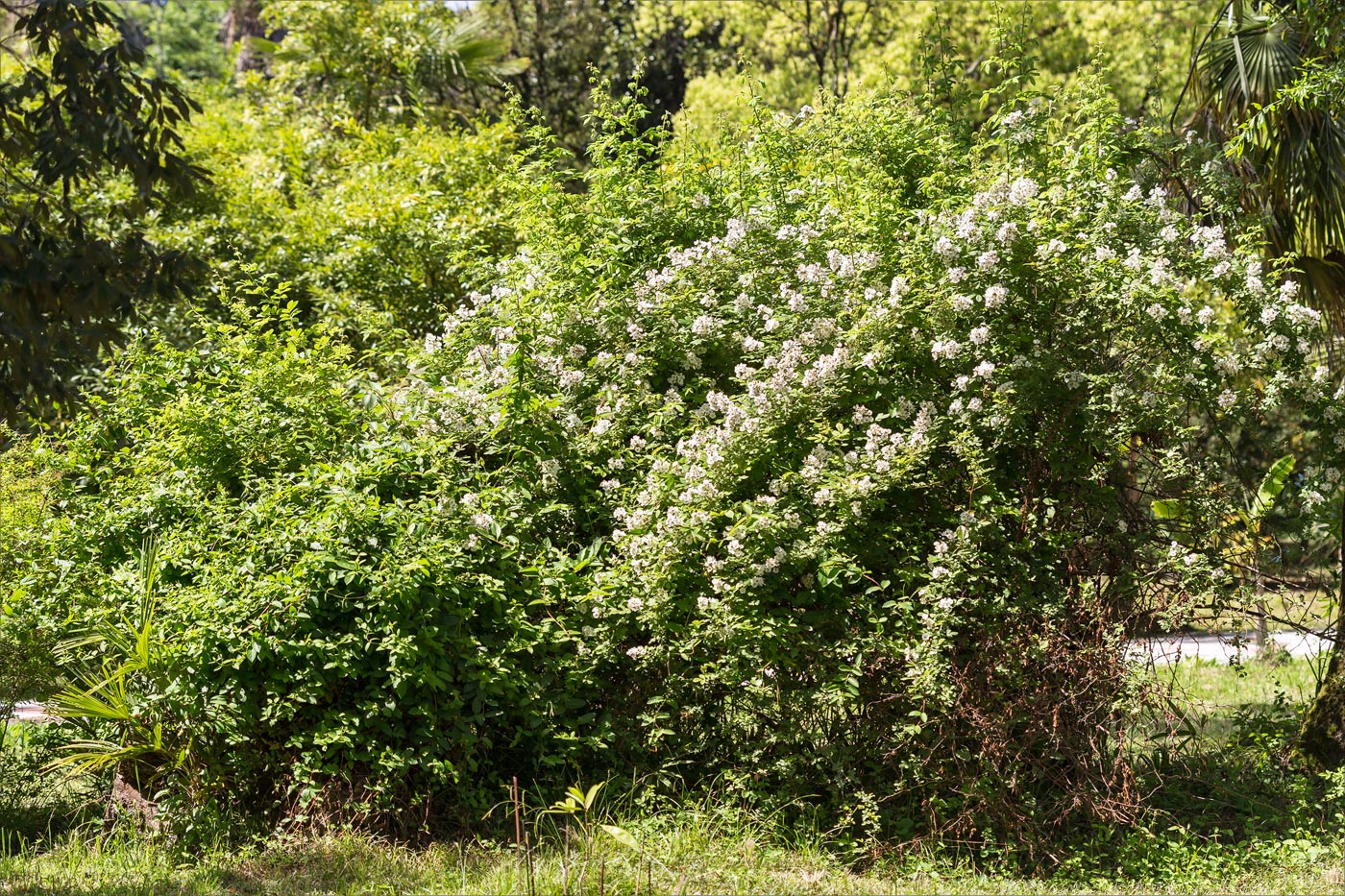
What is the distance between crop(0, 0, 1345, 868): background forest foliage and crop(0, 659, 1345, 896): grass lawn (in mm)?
125

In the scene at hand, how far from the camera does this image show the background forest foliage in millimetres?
5453

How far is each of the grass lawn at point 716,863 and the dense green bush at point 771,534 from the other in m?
0.23

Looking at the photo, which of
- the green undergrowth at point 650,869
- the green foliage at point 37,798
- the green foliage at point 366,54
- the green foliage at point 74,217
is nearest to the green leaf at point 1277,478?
the green undergrowth at point 650,869

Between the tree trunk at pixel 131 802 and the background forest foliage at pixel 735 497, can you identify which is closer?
the background forest foliage at pixel 735 497

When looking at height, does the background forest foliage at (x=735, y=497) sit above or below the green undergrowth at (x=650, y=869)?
above

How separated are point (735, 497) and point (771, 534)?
1.29ft

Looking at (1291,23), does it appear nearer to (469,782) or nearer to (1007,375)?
(1007,375)

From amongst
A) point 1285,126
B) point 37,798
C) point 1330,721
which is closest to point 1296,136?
point 1285,126

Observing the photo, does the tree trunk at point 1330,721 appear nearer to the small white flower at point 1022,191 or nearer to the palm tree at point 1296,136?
the palm tree at point 1296,136

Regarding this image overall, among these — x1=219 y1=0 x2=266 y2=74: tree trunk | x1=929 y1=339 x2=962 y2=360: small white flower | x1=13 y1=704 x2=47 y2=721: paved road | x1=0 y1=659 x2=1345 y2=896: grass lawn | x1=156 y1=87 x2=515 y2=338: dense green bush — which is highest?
x1=219 y1=0 x2=266 y2=74: tree trunk

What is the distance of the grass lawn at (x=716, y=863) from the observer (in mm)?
4922

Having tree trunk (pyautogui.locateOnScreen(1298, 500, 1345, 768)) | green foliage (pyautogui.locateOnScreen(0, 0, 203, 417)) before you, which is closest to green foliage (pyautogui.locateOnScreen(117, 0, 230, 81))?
green foliage (pyautogui.locateOnScreen(0, 0, 203, 417))

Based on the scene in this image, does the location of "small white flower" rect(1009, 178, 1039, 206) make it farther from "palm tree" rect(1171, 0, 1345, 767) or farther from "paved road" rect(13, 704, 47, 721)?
"paved road" rect(13, 704, 47, 721)

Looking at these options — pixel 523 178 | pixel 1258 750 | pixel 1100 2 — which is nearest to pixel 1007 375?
pixel 1258 750
